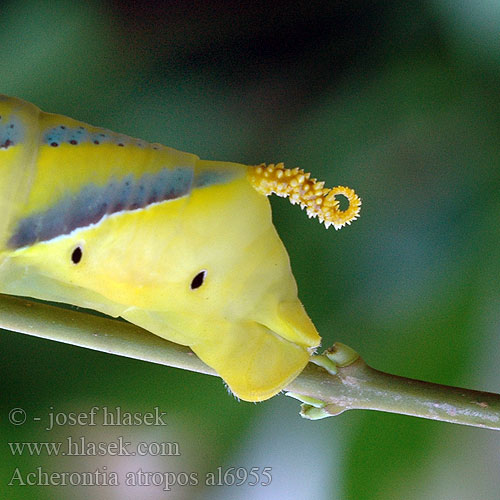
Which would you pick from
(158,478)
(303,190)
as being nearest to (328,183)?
(158,478)

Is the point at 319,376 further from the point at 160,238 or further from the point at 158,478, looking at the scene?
the point at 158,478

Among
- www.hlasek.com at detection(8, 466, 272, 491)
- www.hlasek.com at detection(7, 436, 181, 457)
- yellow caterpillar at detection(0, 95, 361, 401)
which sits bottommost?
www.hlasek.com at detection(8, 466, 272, 491)

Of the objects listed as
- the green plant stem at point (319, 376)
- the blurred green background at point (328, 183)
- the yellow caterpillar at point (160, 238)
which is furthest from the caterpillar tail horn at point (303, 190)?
the blurred green background at point (328, 183)

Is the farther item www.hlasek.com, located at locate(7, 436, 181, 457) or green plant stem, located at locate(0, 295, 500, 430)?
www.hlasek.com, located at locate(7, 436, 181, 457)

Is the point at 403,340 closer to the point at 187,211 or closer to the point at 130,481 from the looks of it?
the point at 130,481

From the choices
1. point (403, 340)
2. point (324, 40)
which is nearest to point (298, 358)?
point (403, 340)

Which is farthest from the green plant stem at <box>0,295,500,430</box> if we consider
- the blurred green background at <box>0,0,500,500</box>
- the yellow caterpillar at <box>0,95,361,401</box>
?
the blurred green background at <box>0,0,500,500</box>

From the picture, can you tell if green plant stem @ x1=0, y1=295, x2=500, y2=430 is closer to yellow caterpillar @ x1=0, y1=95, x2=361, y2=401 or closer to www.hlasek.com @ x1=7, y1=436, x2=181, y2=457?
yellow caterpillar @ x1=0, y1=95, x2=361, y2=401

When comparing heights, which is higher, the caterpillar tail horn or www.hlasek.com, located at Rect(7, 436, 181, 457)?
the caterpillar tail horn
